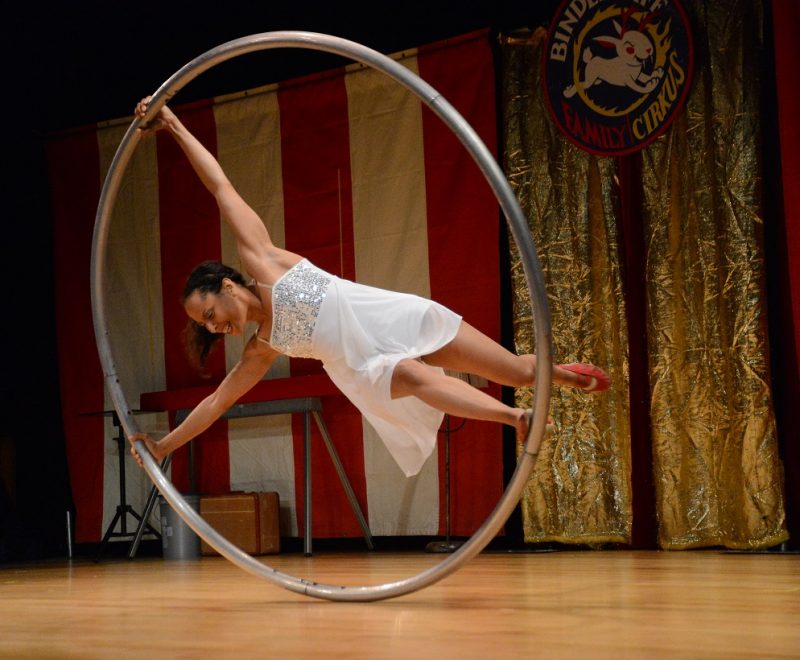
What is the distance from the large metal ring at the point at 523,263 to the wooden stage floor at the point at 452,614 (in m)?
0.09

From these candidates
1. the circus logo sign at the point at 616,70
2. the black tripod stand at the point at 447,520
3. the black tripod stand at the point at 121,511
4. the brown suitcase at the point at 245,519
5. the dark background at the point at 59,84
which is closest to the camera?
the circus logo sign at the point at 616,70

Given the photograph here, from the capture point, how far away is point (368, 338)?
3.30m

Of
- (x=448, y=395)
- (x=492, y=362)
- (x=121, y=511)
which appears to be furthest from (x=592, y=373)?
(x=121, y=511)

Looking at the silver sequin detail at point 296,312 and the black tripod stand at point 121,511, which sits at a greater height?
the silver sequin detail at point 296,312

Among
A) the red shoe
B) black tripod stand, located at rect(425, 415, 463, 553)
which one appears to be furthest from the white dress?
black tripod stand, located at rect(425, 415, 463, 553)

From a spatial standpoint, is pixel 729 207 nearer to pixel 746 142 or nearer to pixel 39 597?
pixel 746 142

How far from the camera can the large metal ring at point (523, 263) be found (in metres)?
2.80

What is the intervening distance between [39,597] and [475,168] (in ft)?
11.1

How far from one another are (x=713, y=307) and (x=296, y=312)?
9.12 ft

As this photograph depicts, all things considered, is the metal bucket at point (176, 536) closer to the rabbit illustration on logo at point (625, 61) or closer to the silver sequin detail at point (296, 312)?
the silver sequin detail at point (296, 312)

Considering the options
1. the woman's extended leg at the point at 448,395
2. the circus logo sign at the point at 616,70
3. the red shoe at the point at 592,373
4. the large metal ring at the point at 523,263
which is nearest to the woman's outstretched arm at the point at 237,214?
the large metal ring at the point at 523,263

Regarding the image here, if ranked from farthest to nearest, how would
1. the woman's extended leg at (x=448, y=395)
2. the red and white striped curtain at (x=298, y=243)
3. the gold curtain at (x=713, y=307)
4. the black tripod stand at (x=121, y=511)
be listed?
the black tripod stand at (x=121, y=511)
the red and white striped curtain at (x=298, y=243)
the gold curtain at (x=713, y=307)
the woman's extended leg at (x=448, y=395)

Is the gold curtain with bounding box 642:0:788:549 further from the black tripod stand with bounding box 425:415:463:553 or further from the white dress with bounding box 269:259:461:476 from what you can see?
the white dress with bounding box 269:259:461:476

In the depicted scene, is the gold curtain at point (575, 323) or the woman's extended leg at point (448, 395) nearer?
the woman's extended leg at point (448, 395)
